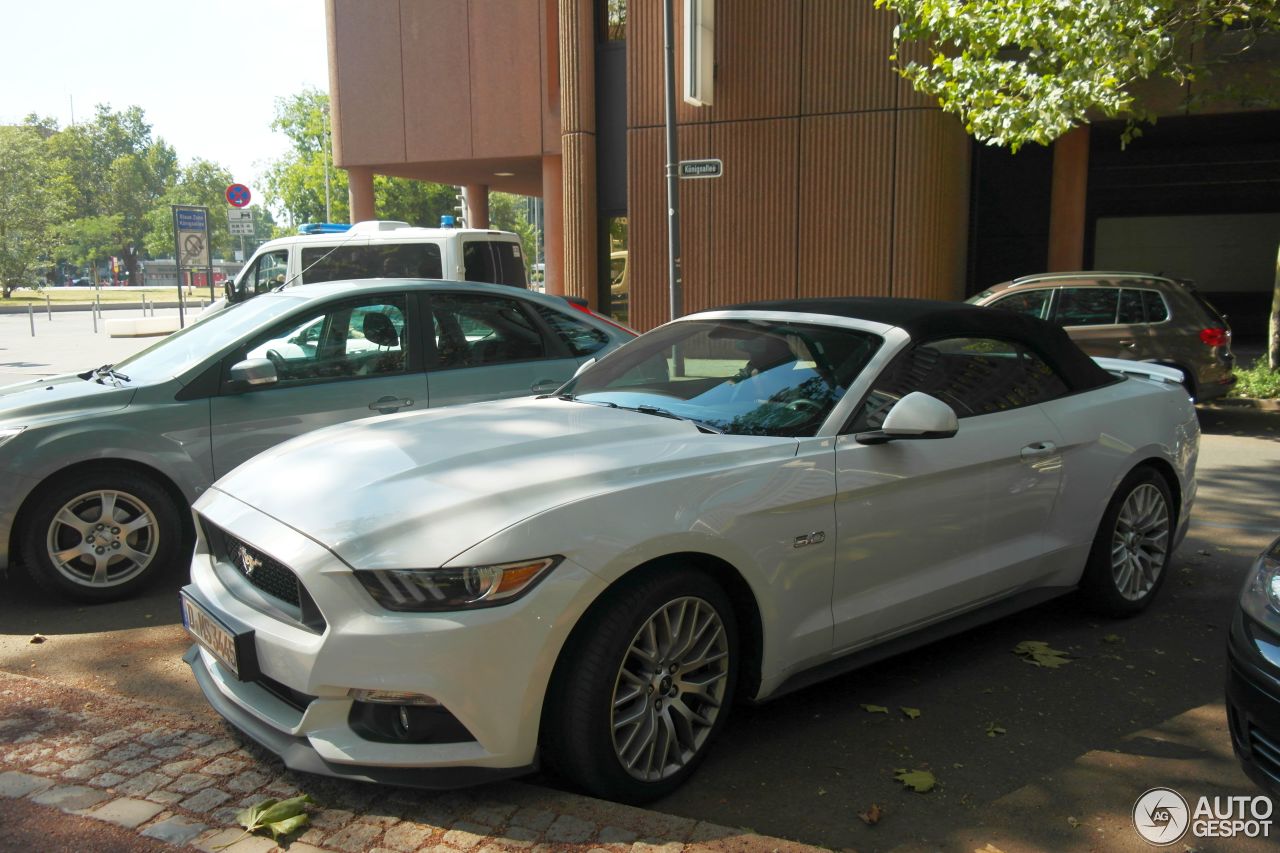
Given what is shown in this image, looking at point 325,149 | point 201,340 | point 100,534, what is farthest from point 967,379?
point 325,149

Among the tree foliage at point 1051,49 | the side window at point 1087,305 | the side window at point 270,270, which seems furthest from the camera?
the side window at point 270,270

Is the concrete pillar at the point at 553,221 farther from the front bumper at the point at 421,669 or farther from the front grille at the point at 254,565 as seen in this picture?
the front bumper at the point at 421,669

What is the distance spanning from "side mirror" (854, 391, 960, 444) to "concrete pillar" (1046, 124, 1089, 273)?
17.3 m

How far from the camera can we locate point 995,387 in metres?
4.49

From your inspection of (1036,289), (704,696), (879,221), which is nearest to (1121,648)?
(704,696)

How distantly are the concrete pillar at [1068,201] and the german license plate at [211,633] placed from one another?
18.7 meters

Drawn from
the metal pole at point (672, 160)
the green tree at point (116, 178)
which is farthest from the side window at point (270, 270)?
the green tree at point (116, 178)

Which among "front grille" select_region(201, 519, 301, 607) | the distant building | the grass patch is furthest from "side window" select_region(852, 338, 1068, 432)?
the distant building

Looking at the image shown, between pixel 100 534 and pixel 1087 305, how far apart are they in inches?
387

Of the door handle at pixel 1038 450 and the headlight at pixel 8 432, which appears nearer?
the door handle at pixel 1038 450

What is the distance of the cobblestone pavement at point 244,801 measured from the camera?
2.86 meters

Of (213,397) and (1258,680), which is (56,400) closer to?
(213,397)

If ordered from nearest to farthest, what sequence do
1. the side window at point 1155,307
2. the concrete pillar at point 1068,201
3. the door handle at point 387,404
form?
the door handle at point 387,404, the side window at point 1155,307, the concrete pillar at point 1068,201

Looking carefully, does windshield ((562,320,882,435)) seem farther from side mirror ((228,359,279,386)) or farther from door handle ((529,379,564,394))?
side mirror ((228,359,279,386))
